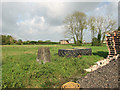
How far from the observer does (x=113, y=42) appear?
27.1ft

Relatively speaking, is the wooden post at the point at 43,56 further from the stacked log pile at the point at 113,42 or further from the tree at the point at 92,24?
the tree at the point at 92,24

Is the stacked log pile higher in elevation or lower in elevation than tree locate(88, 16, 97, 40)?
lower

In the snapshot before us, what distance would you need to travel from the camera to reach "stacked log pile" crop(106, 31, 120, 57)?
8133 millimetres

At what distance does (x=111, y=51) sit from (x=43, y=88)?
6.96 m

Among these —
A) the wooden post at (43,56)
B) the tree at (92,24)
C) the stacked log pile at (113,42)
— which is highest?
the tree at (92,24)

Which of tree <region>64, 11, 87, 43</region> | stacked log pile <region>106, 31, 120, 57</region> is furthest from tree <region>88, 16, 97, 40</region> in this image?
stacked log pile <region>106, 31, 120, 57</region>

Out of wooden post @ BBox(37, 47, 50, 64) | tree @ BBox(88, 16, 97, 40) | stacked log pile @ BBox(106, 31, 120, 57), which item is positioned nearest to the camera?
wooden post @ BBox(37, 47, 50, 64)

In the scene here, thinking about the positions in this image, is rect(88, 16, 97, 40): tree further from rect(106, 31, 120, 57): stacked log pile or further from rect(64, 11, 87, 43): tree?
rect(106, 31, 120, 57): stacked log pile

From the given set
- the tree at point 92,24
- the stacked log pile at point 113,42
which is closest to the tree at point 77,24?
the tree at point 92,24

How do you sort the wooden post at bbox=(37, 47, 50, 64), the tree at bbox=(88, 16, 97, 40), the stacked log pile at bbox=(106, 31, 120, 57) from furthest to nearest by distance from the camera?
the tree at bbox=(88, 16, 97, 40) → the stacked log pile at bbox=(106, 31, 120, 57) → the wooden post at bbox=(37, 47, 50, 64)

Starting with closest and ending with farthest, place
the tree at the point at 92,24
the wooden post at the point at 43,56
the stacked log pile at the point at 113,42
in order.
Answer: the wooden post at the point at 43,56 → the stacked log pile at the point at 113,42 → the tree at the point at 92,24

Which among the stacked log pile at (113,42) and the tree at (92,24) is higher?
the tree at (92,24)

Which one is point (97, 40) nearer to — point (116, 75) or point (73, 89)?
point (116, 75)

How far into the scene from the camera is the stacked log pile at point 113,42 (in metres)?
8.13
